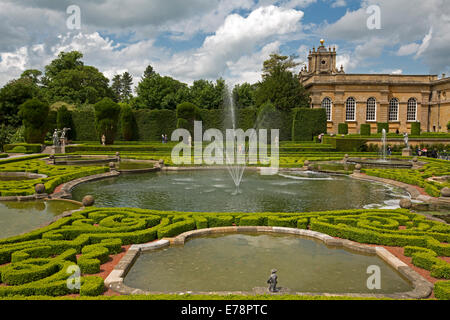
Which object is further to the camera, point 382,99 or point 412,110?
point 412,110

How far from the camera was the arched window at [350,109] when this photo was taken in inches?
2136

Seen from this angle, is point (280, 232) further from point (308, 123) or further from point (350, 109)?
point (350, 109)

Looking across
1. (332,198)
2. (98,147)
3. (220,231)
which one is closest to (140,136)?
(98,147)

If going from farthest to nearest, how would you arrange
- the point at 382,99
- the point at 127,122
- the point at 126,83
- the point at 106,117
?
the point at 126,83 < the point at 382,99 < the point at 127,122 < the point at 106,117

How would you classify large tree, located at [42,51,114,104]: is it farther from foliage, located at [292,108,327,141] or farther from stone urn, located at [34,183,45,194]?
stone urn, located at [34,183,45,194]

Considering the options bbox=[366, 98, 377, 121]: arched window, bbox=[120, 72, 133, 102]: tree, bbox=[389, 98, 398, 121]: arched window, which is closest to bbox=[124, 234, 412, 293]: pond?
bbox=[366, 98, 377, 121]: arched window

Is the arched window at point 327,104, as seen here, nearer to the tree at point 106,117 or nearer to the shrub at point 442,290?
the tree at point 106,117

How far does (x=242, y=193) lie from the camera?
1566cm

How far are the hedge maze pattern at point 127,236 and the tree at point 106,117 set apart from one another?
29598 mm

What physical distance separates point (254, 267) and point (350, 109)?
2043 inches

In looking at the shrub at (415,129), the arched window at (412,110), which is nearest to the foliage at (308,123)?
the shrub at (415,129)

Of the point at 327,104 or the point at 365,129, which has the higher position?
the point at 327,104

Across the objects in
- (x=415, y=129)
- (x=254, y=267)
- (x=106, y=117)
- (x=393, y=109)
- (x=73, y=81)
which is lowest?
(x=254, y=267)

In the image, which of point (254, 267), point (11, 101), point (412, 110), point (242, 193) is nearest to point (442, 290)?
point (254, 267)
